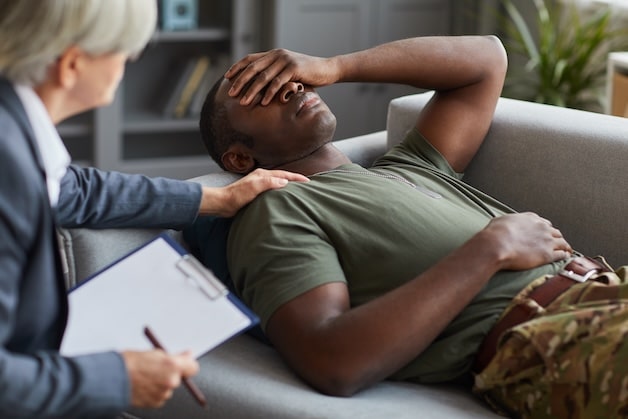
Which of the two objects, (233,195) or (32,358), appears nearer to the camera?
(32,358)

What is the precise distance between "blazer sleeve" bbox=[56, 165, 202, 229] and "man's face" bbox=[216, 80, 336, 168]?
215 millimetres

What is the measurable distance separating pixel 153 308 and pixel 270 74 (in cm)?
64

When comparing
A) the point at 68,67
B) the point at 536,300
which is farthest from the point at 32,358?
the point at 536,300

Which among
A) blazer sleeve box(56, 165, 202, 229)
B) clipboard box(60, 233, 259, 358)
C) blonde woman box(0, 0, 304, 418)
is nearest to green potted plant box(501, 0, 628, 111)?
blazer sleeve box(56, 165, 202, 229)

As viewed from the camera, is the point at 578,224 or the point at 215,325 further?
the point at 578,224

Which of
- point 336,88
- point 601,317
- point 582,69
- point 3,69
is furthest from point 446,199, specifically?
point 336,88

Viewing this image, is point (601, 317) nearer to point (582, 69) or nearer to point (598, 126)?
point (598, 126)

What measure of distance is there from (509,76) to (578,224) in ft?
7.78

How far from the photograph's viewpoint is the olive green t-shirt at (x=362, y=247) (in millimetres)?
1727

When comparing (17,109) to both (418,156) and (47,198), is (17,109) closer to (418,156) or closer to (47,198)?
(47,198)

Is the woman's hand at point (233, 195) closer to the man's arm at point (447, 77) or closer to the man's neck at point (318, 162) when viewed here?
the man's neck at point (318, 162)

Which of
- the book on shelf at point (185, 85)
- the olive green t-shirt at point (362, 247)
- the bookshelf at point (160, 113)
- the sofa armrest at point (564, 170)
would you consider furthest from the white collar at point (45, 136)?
the book on shelf at point (185, 85)

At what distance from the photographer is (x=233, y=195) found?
188 cm

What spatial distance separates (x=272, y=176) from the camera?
1.93m
